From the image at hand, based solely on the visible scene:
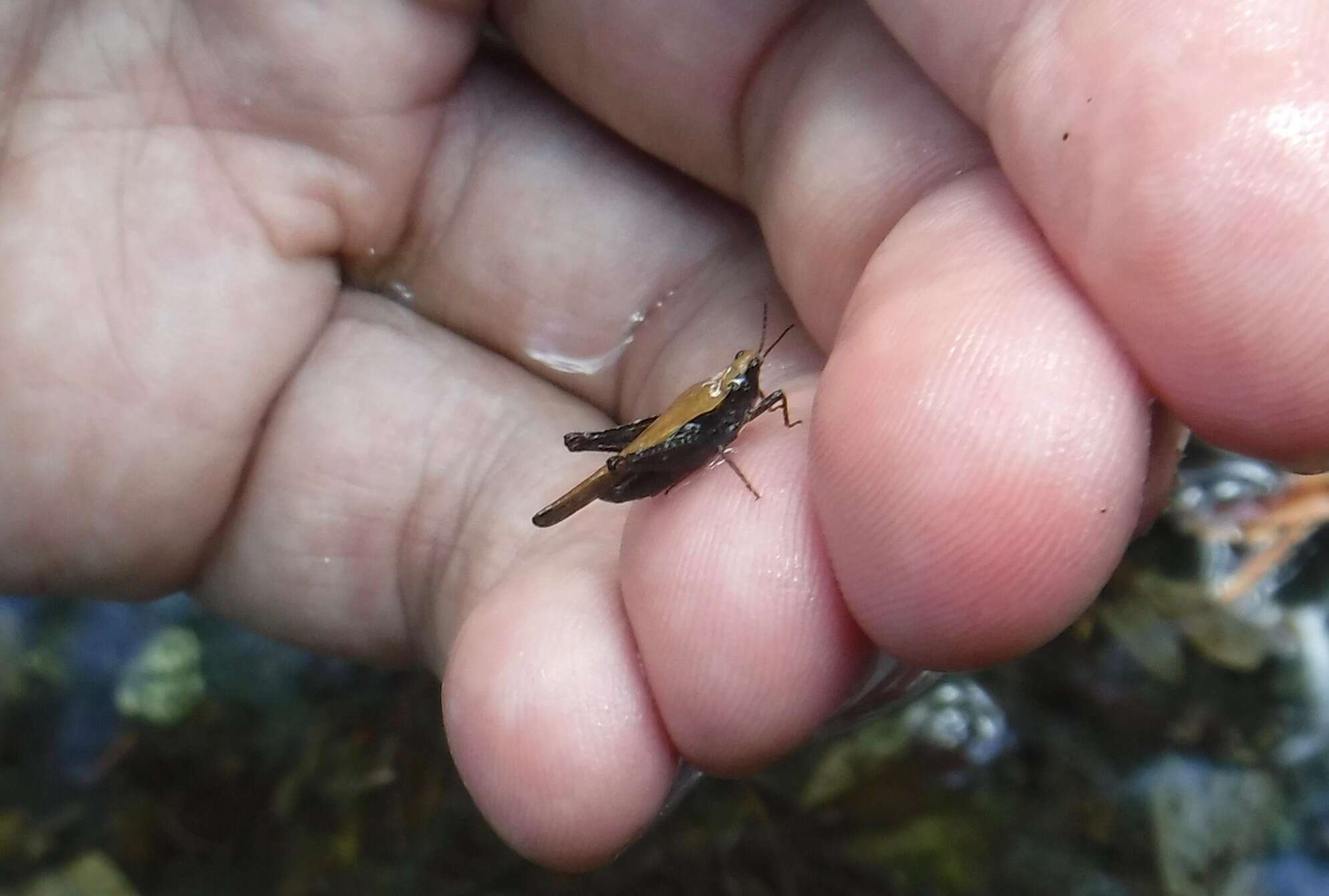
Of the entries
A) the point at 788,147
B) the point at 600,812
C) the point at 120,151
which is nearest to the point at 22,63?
the point at 120,151

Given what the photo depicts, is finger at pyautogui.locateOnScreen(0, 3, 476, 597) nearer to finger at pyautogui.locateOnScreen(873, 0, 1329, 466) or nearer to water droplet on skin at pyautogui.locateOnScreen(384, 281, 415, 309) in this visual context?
water droplet on skin at pyautogui.locateOnScreen(384, 281, 415, 309)

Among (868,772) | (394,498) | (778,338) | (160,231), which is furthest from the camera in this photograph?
(868,772)

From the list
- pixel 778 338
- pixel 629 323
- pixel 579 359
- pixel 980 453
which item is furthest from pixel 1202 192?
pixel 579 359

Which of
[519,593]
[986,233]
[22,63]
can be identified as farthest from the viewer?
[22,63]

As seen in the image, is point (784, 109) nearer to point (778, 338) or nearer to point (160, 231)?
point (778, 338)

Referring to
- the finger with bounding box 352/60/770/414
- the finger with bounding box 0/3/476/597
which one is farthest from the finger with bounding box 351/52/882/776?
the finger with bounding box 0/3/476/597

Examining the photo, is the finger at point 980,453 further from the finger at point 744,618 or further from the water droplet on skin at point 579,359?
the water droplet on skin at point 579,359

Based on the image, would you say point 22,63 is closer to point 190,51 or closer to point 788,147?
point 190,51
